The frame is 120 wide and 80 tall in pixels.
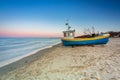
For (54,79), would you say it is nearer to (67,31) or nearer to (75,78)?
(75,78)

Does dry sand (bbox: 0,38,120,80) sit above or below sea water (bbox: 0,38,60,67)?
above

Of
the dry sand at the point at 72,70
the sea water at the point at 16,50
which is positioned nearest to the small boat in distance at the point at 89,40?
the sea water at the point at 16,50

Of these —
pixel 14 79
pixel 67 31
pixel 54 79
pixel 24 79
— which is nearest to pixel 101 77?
pixel 54 79

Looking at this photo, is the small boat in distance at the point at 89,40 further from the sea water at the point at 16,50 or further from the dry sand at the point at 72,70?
the dry sand at the point at 72,70

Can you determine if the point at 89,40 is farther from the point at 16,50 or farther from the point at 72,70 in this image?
the point at 16,50

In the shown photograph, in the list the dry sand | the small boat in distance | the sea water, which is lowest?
the sea water

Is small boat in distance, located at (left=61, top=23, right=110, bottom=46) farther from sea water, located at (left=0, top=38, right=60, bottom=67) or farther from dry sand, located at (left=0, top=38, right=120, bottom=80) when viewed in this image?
dry sand, located at (left=0, top=38, right=120, bottom=80)

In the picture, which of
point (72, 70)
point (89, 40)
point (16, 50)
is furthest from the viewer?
point (16, 50)

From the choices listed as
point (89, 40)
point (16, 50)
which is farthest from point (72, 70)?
point (16, 50)

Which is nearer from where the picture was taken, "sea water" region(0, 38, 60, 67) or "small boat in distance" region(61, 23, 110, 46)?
"sea water" region(0, 38, 60, 67)

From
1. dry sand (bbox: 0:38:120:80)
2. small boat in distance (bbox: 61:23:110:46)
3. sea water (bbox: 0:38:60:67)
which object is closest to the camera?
dry sand (bbox: 0:38:120:80)

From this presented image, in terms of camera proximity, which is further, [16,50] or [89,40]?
[16,50]

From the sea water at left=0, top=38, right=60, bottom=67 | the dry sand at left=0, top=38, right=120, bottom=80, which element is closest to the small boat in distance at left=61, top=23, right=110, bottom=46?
the sea water at left=0, top=38, right=60, bottom=67

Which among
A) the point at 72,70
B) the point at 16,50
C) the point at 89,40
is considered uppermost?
the point at 89,40
